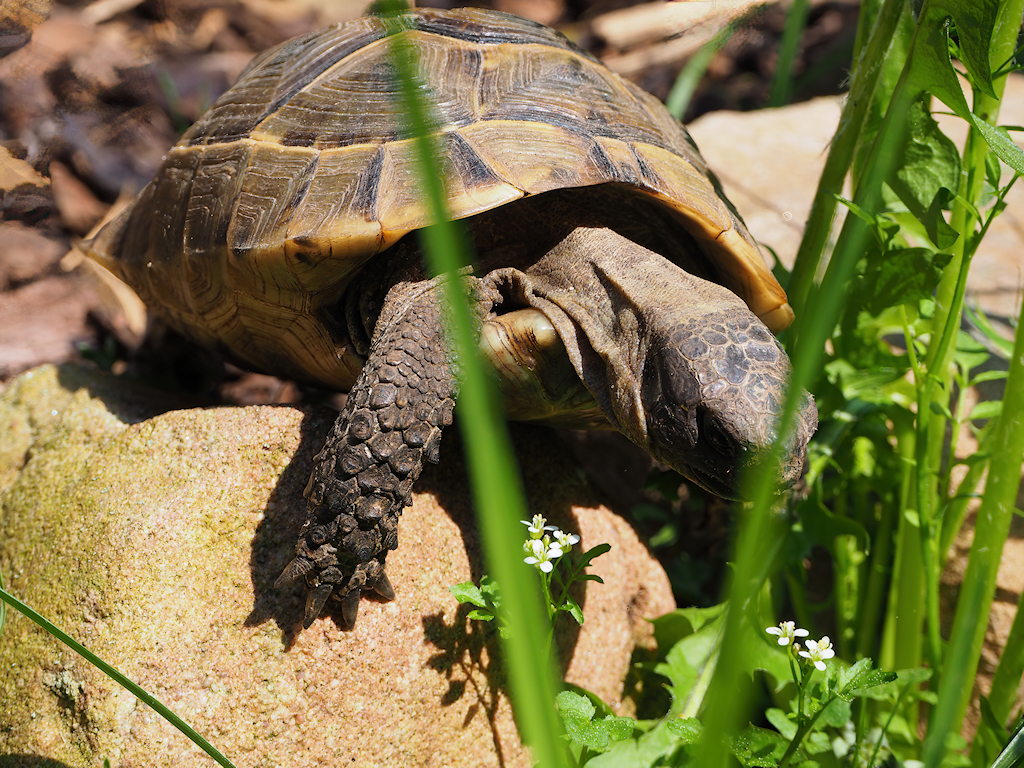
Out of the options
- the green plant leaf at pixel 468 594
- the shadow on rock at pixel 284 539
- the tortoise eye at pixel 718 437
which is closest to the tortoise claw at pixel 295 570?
→ the shadow on rock at pixel 284 539

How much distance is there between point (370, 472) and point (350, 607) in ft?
1.23

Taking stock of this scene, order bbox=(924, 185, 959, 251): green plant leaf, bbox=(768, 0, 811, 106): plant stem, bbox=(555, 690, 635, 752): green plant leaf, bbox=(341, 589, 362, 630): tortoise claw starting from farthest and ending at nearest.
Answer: bbox=(768, 0, 811, 106): plant stem
bbox=(924, 185, 959, 251): green plant leaf
bbox=(341, 589, 362, 630): tortoise claw
bbox=(555, 690, 635, 752): green plant leaf

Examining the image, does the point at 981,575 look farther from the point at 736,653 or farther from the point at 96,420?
the point at 96,420

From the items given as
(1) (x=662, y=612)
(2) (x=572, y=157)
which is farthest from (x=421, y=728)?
(2) (x=572, y=157)

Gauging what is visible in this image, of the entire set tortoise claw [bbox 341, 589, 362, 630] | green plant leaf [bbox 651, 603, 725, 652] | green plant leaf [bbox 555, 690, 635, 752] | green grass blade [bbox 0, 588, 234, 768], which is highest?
green grass blade [bbox 0, 588, 234, 768]

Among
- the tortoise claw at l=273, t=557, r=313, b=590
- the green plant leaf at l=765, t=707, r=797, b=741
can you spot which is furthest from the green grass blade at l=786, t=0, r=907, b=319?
the tortoise claw at l=273, t=557, r=313, b=590

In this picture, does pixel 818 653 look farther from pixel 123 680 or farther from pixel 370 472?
pixel 123 680

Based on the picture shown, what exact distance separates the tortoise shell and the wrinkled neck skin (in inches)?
10.8

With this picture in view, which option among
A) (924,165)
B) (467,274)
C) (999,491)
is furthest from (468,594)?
(924,165)

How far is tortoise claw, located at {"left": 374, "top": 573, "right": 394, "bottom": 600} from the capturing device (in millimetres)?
1935

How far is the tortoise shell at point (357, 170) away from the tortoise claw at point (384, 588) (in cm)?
79

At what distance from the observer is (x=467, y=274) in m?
2.23

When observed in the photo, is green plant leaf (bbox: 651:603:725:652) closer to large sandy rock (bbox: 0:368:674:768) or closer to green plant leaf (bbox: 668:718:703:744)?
large sandy rock (bbox: 0:368:674:768)

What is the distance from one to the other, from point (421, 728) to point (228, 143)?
206cm
